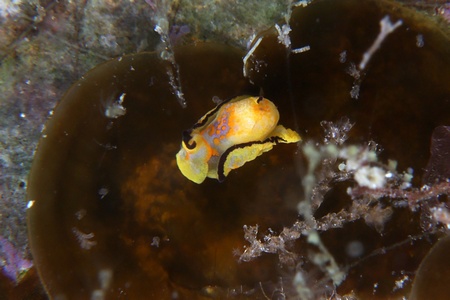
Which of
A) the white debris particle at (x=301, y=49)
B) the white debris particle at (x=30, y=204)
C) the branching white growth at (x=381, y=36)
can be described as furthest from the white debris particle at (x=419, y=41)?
the white debris particle at (x=30, y=204)

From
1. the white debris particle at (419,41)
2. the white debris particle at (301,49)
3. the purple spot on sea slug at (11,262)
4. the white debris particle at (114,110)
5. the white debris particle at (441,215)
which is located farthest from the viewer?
the purple spot on sea slug at (11,262)

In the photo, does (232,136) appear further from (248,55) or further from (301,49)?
(301,49)

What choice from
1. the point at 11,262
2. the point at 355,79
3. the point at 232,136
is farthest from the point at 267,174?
the point at 11,262

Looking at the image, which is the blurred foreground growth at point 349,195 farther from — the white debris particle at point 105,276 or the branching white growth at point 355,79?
the white debris particle at point 105,276

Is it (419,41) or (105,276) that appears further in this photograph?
(105,276)

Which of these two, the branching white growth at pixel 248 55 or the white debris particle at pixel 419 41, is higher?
the white debris particle at pixel 419 41

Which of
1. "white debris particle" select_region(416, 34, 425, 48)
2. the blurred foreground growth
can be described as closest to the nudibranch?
the blurred foreground growth
